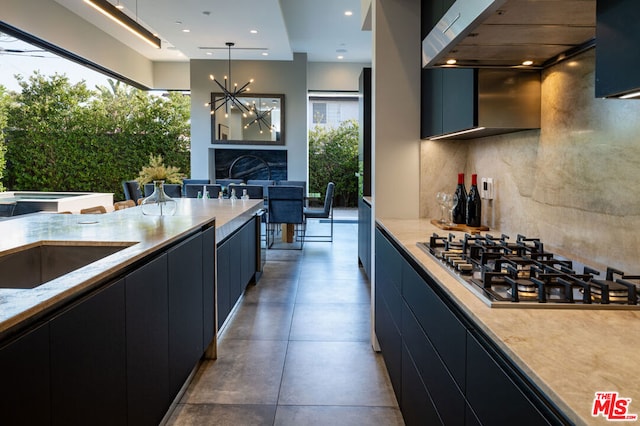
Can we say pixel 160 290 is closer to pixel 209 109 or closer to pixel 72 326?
pixel 72 326

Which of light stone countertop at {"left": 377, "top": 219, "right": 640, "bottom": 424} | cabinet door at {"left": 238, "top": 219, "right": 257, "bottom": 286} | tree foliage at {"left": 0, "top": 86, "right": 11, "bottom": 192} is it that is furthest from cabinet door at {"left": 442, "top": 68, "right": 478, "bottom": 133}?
tree foliage at {"left": 0, "top": 86, "right": 11, "bottom": 192}

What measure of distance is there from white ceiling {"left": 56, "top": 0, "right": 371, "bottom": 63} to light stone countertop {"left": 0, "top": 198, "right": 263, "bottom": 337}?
12.6 ft

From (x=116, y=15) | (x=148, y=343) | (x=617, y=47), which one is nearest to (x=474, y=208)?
(x=617, y=47)

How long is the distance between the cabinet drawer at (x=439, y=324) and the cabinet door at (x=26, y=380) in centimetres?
95

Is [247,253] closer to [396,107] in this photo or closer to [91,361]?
[396,107]

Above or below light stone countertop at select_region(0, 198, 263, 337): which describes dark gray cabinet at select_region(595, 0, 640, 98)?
above

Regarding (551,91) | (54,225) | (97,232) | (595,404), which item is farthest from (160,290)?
(551,91)

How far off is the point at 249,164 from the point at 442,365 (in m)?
8.91

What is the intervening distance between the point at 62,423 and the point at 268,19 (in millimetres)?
6503

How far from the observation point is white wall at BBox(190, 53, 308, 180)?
9500 mm

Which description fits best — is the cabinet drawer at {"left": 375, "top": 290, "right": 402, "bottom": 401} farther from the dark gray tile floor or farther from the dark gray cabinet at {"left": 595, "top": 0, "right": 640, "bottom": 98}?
the dark gray cabinet at {"left": 595, "top": 0, "right": 640, "bottom": 98}

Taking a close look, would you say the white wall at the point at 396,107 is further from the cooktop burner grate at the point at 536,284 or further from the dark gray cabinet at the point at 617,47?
the dark gray cabinet at the point at 617,47

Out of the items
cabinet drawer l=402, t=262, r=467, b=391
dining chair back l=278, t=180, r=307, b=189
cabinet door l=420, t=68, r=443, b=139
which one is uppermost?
cabinet door l=420, t=68, r=443, b=139

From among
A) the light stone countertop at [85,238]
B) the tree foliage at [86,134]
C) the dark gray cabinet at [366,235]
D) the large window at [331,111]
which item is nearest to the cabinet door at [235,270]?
the light stone countertop at [85,238]
